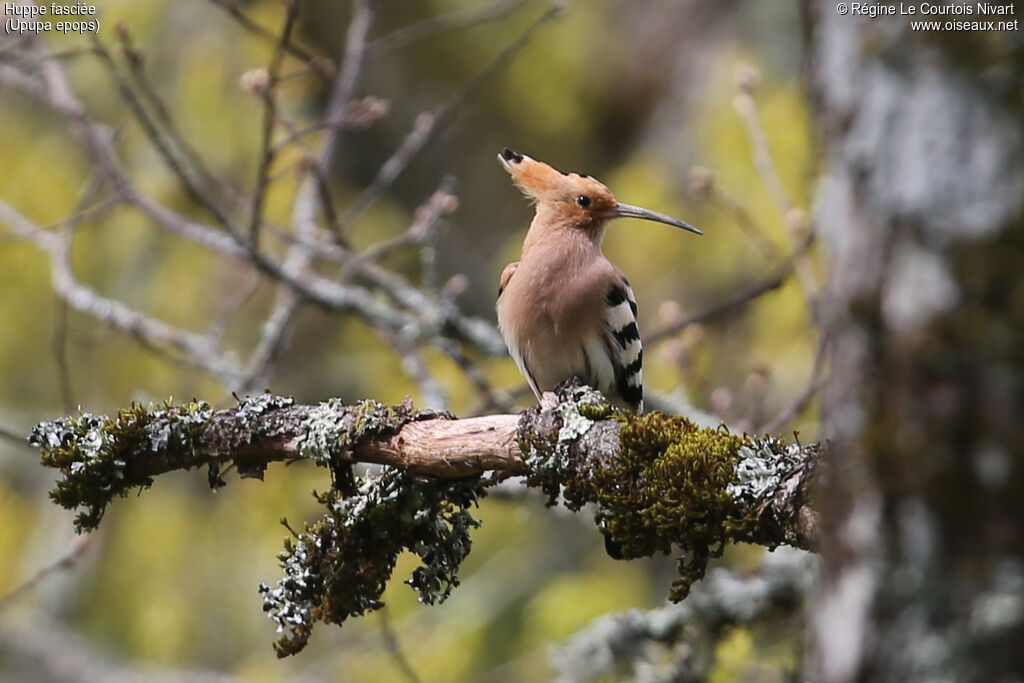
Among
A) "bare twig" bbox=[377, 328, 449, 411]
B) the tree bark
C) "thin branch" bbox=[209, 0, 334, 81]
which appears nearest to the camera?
the tree bark

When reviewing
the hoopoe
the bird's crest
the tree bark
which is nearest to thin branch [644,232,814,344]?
the hoopoe

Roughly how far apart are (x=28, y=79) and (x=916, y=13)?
14.9ft

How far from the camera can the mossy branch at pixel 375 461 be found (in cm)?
210

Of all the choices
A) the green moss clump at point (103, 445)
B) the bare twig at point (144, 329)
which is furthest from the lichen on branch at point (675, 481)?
the bare twig at point (144, 329)

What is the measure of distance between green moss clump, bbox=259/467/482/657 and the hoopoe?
52.3 inches

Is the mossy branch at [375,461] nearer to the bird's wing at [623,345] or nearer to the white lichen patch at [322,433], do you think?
the white lichen patch at [322,433]

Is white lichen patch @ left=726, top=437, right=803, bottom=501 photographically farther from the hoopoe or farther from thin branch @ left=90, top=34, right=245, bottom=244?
thin branch @ left=90, top=34, right=245, bottom=244

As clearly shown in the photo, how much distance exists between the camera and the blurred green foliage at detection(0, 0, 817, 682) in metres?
5.02

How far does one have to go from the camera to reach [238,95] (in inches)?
245

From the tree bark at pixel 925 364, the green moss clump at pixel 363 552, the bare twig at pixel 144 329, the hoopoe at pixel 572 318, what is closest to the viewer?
the tree bark at pixel 925 364

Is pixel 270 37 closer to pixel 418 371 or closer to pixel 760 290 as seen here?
pixel 418 371

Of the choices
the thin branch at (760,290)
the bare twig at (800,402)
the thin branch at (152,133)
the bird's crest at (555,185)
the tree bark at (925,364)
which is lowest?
the tree bark at (925,364)

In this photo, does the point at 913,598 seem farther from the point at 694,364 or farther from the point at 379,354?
the point at 379,354

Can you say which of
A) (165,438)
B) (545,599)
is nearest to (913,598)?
(165,438)
